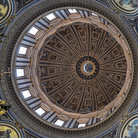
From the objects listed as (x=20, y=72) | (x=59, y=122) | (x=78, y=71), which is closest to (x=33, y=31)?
(x=20, y=72)

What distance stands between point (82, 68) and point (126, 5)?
56.4 feet

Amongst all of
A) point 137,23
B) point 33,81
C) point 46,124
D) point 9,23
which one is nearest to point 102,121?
point 46,124

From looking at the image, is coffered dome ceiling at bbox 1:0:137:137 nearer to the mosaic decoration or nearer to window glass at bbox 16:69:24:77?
window glass at bbox 16:69:24:77

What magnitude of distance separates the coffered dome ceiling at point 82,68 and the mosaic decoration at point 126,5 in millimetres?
10786

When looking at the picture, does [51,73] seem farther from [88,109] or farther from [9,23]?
[9,23]

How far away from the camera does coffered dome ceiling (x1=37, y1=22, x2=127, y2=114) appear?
25.8 m

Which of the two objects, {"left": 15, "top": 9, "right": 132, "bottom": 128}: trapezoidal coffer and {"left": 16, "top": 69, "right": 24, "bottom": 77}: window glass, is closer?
{"left": 16, "top": 69, "right": 24, "bottom": 77}: window glass

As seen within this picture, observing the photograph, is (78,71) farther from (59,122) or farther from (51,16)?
(51,16)

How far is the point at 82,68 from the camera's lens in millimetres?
30078

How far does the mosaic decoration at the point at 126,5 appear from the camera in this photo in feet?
44.7

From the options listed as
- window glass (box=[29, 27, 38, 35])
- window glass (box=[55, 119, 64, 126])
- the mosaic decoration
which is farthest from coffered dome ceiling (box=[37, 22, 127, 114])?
the mosaic decoration

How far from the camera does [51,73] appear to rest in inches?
1089

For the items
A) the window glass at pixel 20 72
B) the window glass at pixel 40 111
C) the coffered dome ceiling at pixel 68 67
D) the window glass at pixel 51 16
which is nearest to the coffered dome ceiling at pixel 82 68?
the coffered dome ceiling at pixel 68 67

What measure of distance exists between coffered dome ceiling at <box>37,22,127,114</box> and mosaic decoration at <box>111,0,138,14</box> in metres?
10.8
